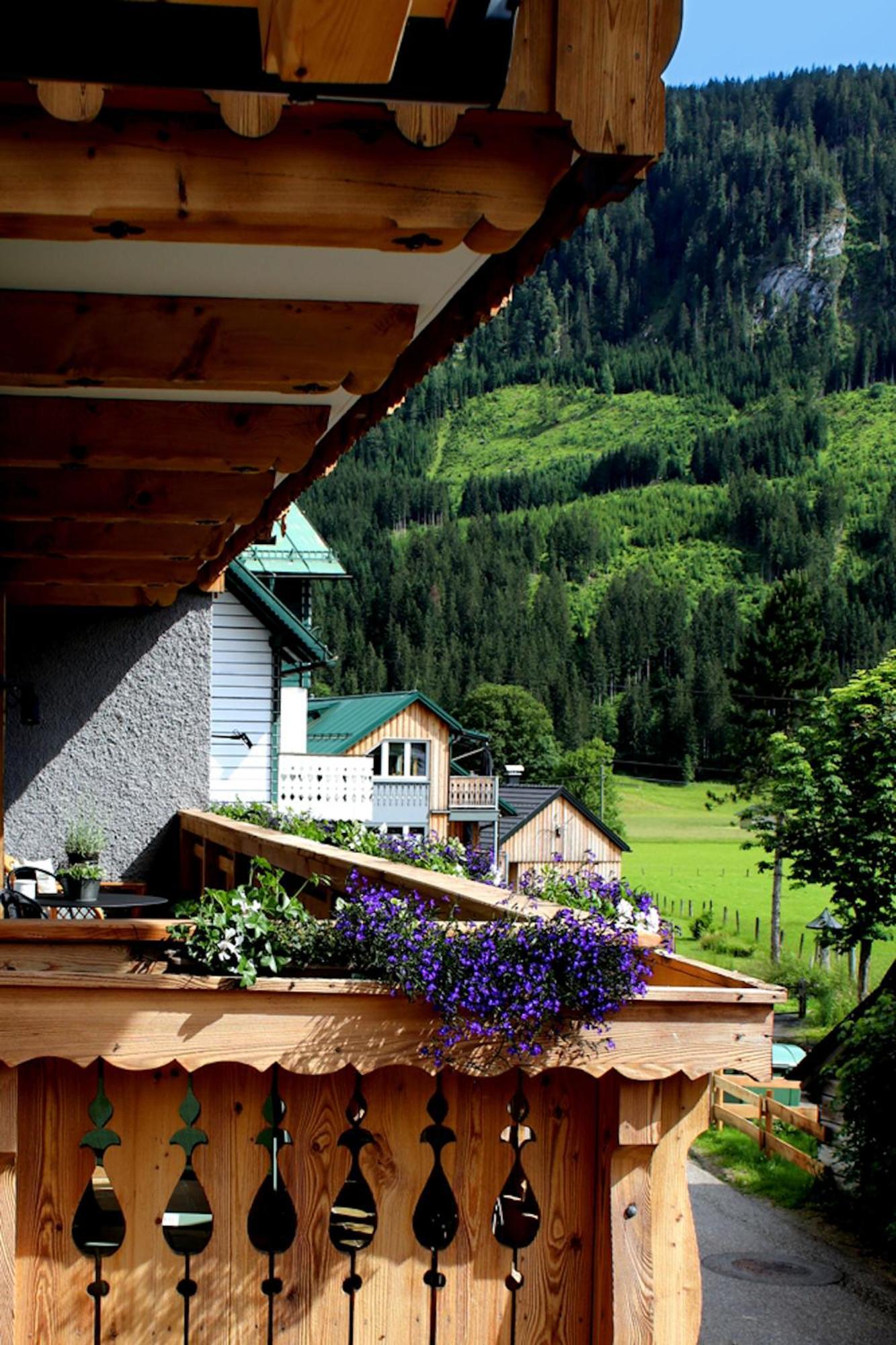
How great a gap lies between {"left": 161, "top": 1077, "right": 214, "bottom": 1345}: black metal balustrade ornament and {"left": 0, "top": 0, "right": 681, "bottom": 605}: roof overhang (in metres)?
1.54

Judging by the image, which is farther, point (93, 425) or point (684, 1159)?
point (93, 425)

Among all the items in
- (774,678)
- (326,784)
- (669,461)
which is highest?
(669,461)

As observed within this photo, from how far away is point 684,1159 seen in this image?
267cm

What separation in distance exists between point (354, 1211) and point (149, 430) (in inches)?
95.9

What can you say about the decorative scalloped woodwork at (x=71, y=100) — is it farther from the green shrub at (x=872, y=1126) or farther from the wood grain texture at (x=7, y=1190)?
the green shrub at (x=872, y=1126)

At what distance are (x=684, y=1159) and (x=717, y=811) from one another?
289ft

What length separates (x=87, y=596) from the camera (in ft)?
27.7

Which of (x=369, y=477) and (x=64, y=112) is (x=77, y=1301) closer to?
(x=64, y=112)

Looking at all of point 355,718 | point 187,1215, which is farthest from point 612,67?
point 355,718

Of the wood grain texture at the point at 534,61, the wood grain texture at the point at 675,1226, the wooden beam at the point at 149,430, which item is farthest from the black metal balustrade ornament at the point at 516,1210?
the wooden beam at the point at 149,430

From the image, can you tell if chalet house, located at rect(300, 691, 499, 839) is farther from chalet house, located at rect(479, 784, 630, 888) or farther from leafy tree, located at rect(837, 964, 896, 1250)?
leafy tree, located at rect(837, 964, 896, 1250)

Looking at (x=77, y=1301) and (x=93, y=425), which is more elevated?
(x=93, y=425)

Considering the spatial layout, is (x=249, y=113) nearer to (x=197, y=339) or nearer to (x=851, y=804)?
(x=197, y=339)

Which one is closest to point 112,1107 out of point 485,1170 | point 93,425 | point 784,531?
point 485,1170
